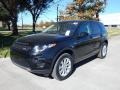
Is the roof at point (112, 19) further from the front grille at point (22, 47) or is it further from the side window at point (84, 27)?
the front grille at point (22, 47)

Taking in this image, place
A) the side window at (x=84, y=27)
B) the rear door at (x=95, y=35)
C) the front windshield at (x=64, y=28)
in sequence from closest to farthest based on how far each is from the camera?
the front windshield at (x=64, y=28) < the side window at (x=84, y=27) < the rear door at (x=95, y=35)

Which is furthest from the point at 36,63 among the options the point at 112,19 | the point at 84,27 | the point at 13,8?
the point at 112,19

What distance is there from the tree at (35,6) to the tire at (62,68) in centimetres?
2259

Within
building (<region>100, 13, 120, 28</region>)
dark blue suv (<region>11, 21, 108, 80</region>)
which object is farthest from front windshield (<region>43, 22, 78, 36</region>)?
building (<region>100, 13, 120, 28</region>)

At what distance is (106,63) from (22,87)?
13.1ft

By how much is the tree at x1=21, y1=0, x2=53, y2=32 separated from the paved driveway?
21722 mm

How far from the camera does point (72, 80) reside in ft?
19.7

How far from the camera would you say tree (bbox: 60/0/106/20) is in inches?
1303

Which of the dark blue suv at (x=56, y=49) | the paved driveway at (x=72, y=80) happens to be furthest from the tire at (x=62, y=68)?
the paved driveway at (x=72, y=80)

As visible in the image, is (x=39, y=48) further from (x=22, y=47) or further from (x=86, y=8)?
(x=86, y=8)

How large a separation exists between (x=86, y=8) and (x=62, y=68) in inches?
1145

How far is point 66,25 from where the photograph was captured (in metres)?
7.05

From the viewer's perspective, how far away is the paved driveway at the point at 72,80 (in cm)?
546

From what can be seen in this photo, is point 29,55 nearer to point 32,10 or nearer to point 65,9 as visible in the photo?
point 32,10
